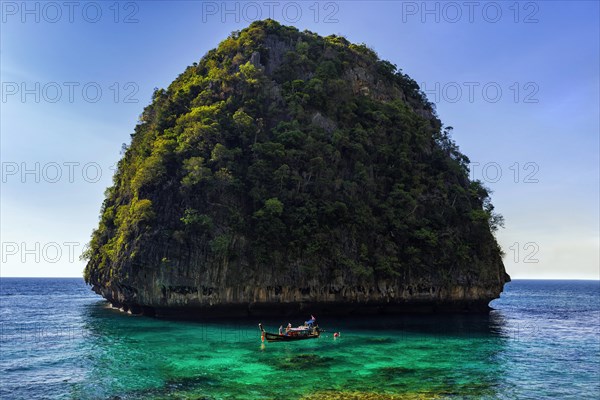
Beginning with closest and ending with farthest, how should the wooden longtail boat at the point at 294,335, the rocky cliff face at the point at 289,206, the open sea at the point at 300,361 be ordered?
the open sea at the point at 300,361 → the wooden longtail boat at the point at 294,335 → the rocky cliff face at the point at 289,206

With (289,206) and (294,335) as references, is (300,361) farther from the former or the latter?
(289,206)

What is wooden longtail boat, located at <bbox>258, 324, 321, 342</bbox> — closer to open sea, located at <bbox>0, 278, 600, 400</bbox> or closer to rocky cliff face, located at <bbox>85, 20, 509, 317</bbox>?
open sea, located at <bbox>0, 278, 600, 400</bbox>

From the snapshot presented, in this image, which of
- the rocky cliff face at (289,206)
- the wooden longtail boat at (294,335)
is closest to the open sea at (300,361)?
the wooden longtail boat at (294,335)

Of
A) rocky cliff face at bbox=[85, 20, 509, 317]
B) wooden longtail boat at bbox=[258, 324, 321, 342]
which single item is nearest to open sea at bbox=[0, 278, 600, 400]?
wooden longtail boat at bbox=[258, 324, 321, 342]

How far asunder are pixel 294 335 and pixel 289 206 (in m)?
15.9

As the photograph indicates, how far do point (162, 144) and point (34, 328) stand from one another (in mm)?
20488

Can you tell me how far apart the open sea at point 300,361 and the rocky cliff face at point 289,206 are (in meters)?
3.86

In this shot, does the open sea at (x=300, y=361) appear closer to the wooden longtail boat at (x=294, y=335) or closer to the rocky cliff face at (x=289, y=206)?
the wooden longtail boat at (x=294, y=335)

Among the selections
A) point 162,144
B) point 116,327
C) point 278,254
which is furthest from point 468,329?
point 162,144

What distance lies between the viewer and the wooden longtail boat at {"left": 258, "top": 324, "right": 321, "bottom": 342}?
1089 inches

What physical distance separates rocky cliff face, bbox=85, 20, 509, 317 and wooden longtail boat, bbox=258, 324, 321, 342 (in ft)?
34.7

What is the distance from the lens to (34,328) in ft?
124

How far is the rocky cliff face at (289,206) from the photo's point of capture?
39594 millimetres

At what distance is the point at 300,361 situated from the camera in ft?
76.6
